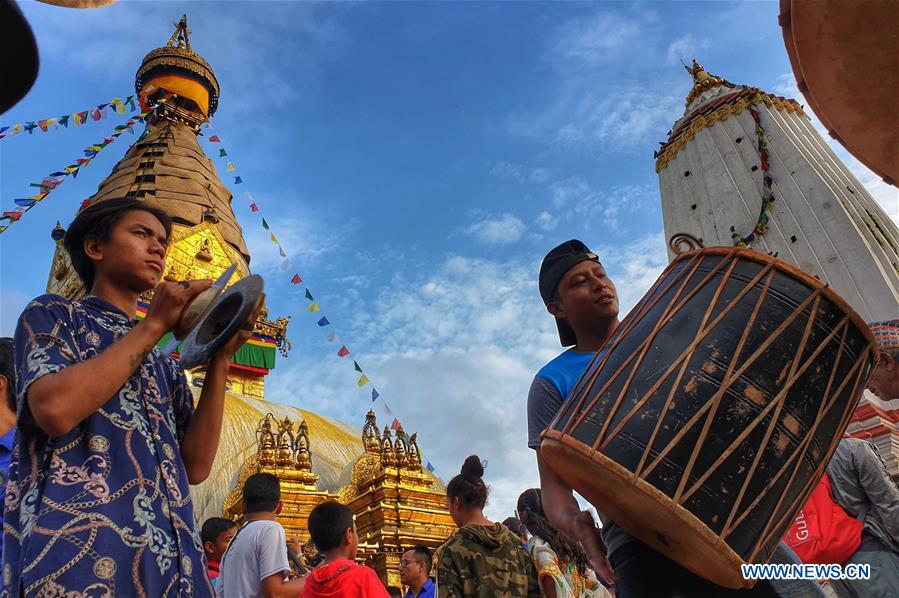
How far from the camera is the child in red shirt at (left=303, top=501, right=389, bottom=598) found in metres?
3.13

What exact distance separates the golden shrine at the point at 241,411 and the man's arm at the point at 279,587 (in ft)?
3.51

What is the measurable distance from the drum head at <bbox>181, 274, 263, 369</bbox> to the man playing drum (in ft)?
3.07

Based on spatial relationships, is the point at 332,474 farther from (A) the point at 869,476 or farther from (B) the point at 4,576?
(B) the point at 4,576

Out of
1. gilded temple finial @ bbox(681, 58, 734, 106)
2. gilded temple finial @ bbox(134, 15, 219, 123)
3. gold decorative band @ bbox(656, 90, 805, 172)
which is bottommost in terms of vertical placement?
gold decorative band @ bbox(656, 90, 805, 172)

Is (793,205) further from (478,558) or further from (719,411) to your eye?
(719,411)

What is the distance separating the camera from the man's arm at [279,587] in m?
3.25

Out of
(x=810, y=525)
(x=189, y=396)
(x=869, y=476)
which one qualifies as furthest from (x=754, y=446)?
(x=869, y=476)

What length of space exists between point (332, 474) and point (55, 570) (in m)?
11.9

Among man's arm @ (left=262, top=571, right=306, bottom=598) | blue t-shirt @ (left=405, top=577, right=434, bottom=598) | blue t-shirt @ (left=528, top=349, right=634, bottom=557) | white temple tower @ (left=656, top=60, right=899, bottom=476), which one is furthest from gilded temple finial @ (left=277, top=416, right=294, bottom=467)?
white temple tower @ (left=656, top=60, right=899, bottom=476)

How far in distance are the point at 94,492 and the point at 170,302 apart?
472 millimetres

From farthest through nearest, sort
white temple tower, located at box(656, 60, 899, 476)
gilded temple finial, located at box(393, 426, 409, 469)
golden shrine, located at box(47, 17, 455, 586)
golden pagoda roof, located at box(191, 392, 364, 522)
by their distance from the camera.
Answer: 1. white temple tower, located at box(656, 60, 899, 476)
2. golden pagoda roof, located at box(191, 392, 364, 522)
3. gilded temple finial, located at box(393, 426, 409, 469)
4. golden shrine, located at box(47, 17, 455, 586)

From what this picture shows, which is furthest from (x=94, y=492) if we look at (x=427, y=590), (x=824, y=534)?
(x=427, y=590)

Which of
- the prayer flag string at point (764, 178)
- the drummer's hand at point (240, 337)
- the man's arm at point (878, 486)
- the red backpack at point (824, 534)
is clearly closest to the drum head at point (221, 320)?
the drummer's hand at point (240, 337)

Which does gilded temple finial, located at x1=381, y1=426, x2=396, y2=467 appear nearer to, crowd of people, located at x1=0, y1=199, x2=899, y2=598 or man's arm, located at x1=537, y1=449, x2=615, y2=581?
crowd of people, located at x1=0, y1=199, x2=899, y2=598
